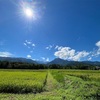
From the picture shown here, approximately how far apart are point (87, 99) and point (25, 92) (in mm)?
7511

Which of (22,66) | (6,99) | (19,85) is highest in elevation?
(22,66)

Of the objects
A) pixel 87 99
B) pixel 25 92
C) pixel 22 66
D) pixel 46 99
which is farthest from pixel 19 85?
pixel 22 66

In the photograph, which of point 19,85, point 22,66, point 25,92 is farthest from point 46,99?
point 22,66

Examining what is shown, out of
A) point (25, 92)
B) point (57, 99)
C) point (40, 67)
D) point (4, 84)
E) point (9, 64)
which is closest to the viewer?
point (57, 99)

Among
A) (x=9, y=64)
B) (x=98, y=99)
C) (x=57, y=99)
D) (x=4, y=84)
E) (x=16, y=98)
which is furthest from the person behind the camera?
(x=9, y=64)

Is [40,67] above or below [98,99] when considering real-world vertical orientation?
above

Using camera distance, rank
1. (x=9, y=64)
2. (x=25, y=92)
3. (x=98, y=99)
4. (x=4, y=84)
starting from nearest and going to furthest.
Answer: (x=98, y=99), (x=25, y=92), (x=4, y=84), (x=9, y=64)

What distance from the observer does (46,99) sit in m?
13.5

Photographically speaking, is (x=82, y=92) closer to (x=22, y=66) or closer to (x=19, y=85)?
(x=19, y=85)

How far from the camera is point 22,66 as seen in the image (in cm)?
10631

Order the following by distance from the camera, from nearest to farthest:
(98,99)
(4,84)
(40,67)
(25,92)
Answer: (98,99) → (25,92) → (4,84) → (40,67)

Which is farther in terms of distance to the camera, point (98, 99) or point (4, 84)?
point (4, 84)

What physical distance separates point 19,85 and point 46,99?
6.89 m

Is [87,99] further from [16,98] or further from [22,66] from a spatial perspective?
[22,66]
